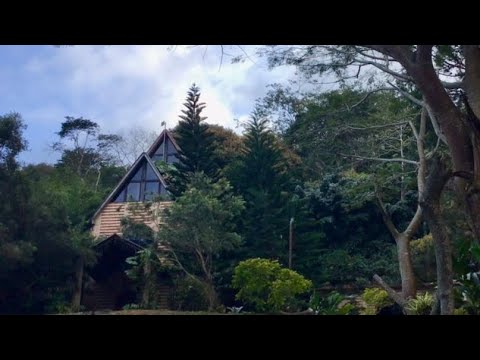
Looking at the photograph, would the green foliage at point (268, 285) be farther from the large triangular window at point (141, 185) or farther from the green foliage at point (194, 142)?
the large triangular window at point (141, 185)

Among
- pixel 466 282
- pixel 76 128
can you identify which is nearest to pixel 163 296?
pixel 76 128

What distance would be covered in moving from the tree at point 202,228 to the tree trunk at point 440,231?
16.6 ft

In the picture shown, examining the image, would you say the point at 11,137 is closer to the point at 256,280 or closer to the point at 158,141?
the point at 158,141

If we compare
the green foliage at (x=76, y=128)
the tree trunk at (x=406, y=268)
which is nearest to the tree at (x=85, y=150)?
the green foliage at (x=76, y=128)

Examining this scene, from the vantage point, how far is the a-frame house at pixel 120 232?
1051 centimetres

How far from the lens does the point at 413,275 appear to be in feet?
32.0

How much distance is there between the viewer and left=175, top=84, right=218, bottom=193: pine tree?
435 inches

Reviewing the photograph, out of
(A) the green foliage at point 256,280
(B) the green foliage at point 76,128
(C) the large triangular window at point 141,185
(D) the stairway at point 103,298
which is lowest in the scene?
(D) the stairway at point 103,298

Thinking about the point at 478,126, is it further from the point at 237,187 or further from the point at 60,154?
the point at 60,154
